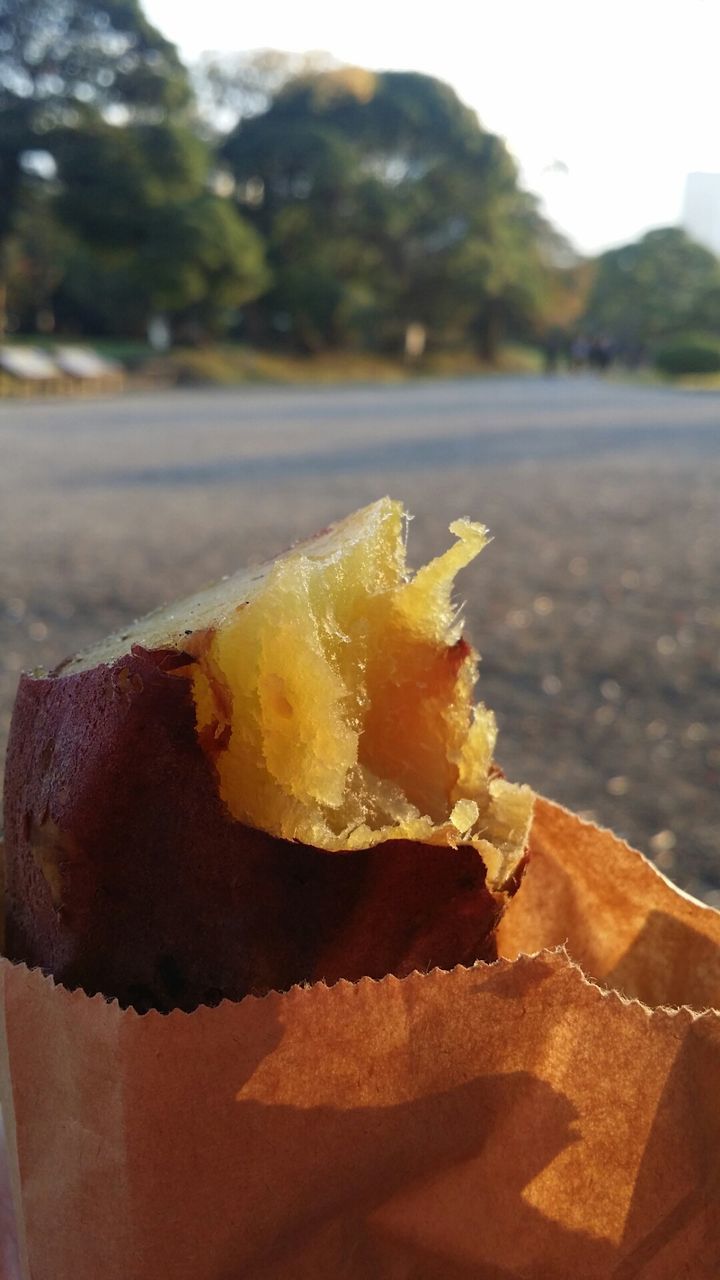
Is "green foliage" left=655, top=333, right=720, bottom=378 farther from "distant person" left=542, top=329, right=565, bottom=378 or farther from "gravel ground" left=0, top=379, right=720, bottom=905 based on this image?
"gravel ground" left=0, top=379, right=720, bottom=905

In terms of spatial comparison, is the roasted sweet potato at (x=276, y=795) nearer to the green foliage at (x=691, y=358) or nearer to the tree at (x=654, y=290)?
the green foliage at (x=691, y=358)

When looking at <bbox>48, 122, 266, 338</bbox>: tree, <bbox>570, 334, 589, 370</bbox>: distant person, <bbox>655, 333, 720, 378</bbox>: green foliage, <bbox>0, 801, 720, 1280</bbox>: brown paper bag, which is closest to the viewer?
<bbox>0, 801, 720, 1280</bbox>: brown paper bag

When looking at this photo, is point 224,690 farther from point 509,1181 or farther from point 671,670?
point 671,670

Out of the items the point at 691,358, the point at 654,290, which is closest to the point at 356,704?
the point at 691,358

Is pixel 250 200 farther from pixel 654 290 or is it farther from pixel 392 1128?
pixel 392 1128

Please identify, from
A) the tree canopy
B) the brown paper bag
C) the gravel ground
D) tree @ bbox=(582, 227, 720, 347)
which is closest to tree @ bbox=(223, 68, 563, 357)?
the tree canopy

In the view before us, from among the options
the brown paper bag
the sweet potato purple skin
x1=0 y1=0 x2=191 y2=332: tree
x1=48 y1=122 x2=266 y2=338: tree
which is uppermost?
x1=0 y1=0 x2=191 y2=332: tree
